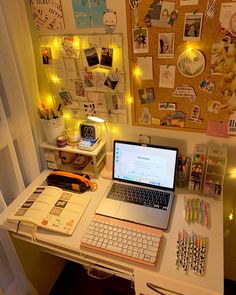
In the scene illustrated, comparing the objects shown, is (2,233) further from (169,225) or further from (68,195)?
(169,225)

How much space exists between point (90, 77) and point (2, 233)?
0.89 meters

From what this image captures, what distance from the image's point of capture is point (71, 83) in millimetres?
1363

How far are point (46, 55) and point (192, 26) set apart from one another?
0.75 meters

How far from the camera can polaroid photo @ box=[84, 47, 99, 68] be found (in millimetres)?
1232

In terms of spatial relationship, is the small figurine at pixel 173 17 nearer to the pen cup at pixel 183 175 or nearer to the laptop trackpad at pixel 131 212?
the pen cup at pixel 183 175

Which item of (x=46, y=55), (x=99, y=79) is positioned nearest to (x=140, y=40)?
(x=99, y=79)

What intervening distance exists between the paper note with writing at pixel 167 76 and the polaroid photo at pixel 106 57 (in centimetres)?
25

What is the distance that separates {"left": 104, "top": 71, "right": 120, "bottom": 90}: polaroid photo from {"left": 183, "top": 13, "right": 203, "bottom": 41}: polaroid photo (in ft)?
1.20

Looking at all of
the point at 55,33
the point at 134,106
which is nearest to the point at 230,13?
the point at 134,106

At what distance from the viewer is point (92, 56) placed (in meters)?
1.25

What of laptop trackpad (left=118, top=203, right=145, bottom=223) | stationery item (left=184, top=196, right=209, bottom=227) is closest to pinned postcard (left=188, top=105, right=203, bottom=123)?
stationery item (left=184, top=196, right=209, bottom=227)

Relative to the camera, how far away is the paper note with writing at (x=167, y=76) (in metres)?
1.14

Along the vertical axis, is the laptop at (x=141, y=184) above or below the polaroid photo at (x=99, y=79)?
below

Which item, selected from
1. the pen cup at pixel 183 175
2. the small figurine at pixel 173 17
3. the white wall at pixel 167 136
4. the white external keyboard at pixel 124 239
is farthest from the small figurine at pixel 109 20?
the white external keyboard at pixel 124 239
